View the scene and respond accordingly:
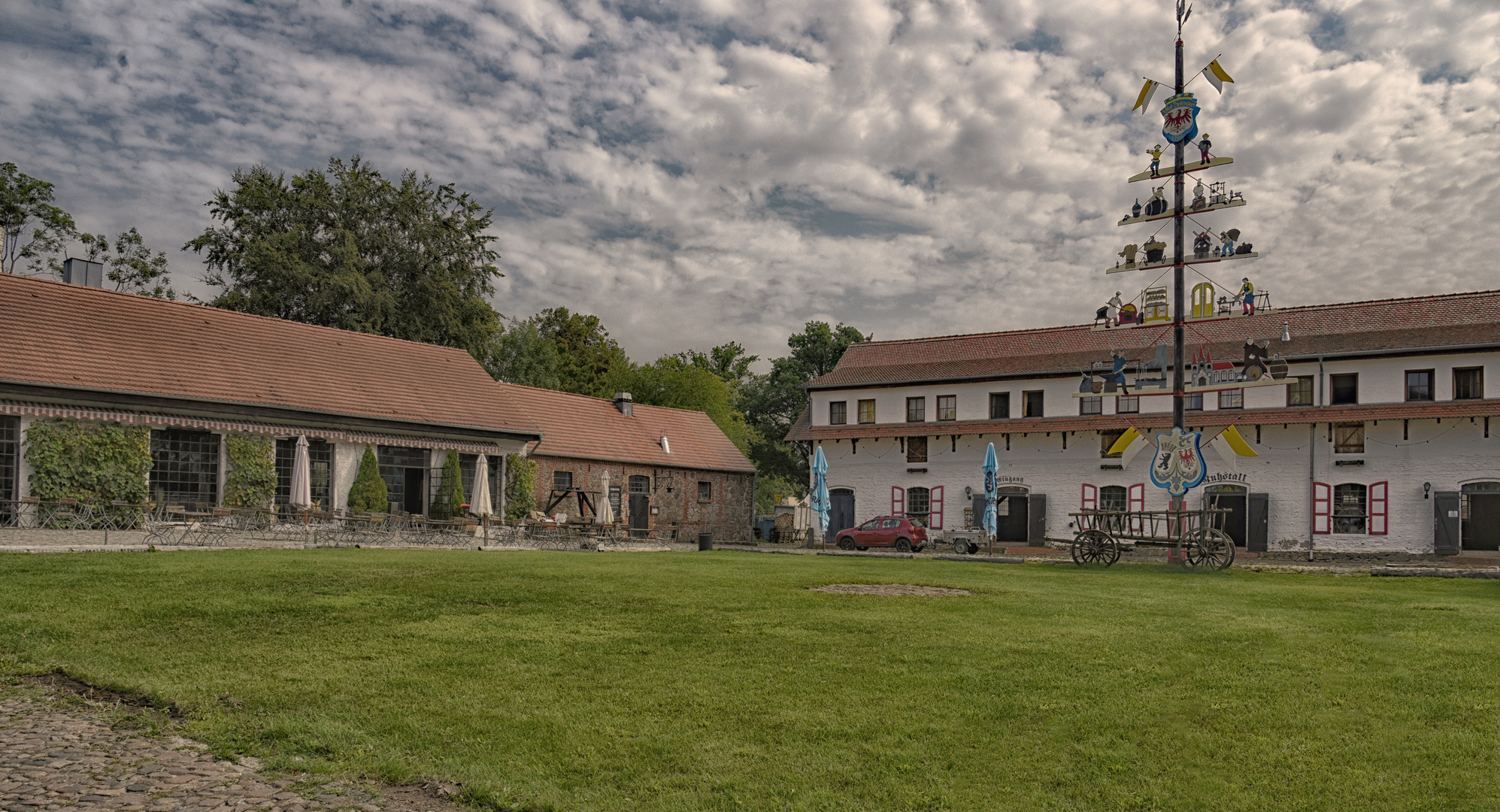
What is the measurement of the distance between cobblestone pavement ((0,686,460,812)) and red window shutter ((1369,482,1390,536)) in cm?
3234

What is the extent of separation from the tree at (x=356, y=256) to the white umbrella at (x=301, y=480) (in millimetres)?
16146

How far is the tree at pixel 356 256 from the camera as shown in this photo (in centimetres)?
3872

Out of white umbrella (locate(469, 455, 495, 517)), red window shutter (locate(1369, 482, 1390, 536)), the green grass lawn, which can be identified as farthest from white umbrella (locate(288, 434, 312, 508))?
red window shutter (locate(1369, 482, 1390, 536))

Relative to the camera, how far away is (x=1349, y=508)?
1220 inches

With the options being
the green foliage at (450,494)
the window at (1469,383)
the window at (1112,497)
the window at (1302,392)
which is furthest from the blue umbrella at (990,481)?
the green foliage at (450,494)

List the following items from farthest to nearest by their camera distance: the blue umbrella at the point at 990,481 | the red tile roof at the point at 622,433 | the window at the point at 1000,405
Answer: the window at the point at 1000,405, the red tile roof at the point at 622,433, the blue umbrella at the point at 990,481


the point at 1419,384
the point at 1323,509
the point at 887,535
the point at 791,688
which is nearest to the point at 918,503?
the point at 887,535

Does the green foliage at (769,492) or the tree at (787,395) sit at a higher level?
the tree at (787,395)

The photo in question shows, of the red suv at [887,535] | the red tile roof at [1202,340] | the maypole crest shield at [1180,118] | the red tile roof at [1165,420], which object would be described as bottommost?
the red suv at [887,535]

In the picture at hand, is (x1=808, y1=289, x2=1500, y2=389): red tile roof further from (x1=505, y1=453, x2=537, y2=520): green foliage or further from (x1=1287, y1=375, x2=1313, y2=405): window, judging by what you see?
(x1=505, y1=453, x2=537, y2=520): green foliage

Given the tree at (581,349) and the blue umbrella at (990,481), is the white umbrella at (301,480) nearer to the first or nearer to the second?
the blue umbrella at (990,481)

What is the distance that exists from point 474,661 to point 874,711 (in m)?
3.36

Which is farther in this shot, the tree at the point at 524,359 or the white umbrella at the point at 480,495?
the tree at the point at 524,359

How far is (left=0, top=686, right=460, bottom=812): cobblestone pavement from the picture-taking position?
16.7 ft
